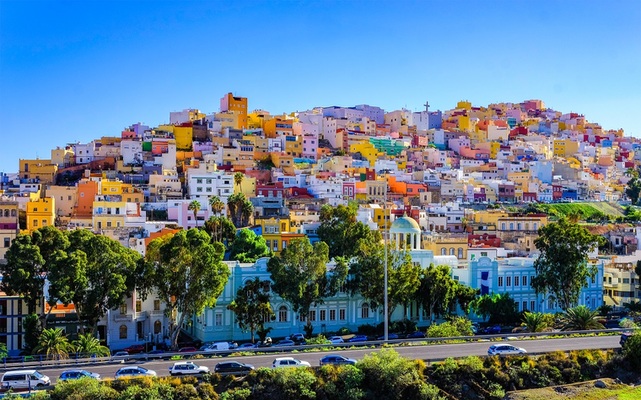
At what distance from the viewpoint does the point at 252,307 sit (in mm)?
42000

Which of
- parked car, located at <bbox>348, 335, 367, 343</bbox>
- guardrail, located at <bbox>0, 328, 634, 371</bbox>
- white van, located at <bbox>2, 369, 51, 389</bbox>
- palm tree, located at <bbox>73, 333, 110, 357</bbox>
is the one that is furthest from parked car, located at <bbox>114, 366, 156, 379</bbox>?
parked car, located at <bbox>348, 335, 367, 343</bbox>

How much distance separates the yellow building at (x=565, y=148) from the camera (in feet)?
426

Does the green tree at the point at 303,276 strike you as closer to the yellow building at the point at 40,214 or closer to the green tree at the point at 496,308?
the green tree at the point at 496,308

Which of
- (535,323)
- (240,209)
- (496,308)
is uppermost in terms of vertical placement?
(240,209)

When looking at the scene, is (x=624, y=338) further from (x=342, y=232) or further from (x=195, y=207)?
(x=195, y=207)

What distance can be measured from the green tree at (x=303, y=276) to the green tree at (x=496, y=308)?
29.0 ft

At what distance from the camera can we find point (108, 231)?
6075 cm

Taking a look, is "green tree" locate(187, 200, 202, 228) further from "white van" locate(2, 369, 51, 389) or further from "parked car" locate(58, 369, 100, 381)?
"white van" locate(2, 369, 51, 389)

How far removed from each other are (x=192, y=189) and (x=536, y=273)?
119ft

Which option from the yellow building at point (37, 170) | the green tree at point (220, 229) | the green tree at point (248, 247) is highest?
the yellow building at point (37, 170)

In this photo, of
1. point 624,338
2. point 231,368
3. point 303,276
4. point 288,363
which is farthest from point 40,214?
point 624,338

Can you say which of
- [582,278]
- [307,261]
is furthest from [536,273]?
[307,261]

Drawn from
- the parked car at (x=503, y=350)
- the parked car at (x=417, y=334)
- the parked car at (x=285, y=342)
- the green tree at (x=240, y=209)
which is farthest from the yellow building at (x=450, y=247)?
the parked car at (x=503, y=350)

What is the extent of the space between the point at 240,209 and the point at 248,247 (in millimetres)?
12330
